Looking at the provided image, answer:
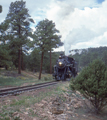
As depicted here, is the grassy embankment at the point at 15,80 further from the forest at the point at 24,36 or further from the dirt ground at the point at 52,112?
the dirt ground at the point at 52,112

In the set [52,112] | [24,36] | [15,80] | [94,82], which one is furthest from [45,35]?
[52,112]

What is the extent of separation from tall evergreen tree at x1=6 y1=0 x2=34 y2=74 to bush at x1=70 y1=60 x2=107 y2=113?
71.7ft

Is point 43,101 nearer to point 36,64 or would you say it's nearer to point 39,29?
point 39,29

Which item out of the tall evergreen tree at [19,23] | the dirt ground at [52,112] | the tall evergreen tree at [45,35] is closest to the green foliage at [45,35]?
the tall evergreen tree at [45,35]

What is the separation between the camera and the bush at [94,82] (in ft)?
23.7

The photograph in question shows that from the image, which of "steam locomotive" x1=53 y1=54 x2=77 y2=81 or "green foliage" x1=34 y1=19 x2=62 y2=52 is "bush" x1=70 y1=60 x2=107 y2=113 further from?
"green foliage" x1=34 y1=19 x2=62 y2=52

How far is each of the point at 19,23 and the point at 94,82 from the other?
25.1 m

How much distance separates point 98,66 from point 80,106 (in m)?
2.98

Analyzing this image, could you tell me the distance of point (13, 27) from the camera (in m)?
29.0

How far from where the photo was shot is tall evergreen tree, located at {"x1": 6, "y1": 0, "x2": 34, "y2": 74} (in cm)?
2855

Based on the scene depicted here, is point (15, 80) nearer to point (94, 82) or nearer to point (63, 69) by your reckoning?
point (63, 69)

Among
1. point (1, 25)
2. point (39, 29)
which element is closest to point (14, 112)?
point (1, 25)

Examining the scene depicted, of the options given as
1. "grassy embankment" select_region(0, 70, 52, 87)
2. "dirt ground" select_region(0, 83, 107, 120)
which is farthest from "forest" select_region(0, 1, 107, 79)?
"dirt ground" select_region(0, 83, 107, 120)

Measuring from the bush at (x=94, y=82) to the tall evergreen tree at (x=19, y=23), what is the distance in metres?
21.8
